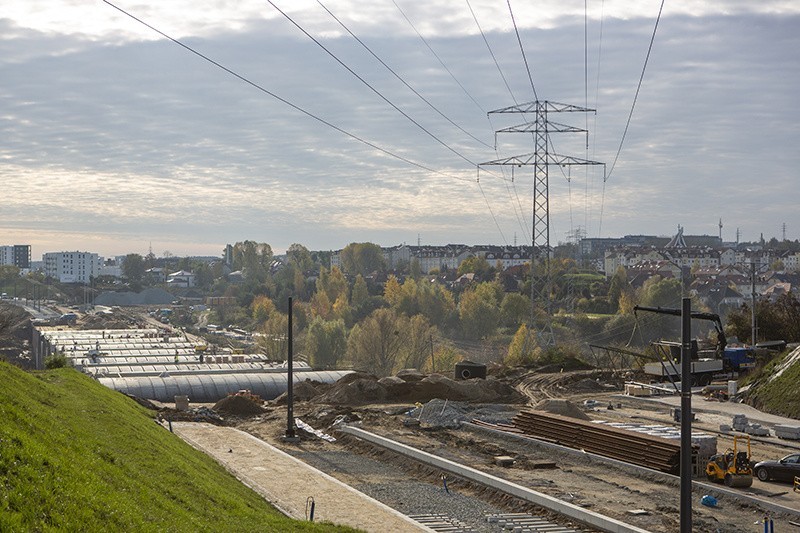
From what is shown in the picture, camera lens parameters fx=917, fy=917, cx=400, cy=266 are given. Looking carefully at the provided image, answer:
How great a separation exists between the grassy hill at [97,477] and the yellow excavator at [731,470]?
13.6m

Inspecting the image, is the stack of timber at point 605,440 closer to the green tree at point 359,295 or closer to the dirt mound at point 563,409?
the dirt mound at point 563,409

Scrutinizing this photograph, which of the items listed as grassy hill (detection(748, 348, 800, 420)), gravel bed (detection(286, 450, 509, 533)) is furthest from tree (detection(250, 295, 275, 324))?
gravel bed (detection(286, 450, 509, 533))

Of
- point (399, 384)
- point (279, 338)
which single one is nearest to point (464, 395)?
point (399, 384)

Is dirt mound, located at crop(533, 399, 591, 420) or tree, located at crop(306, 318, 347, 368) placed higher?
dirt mound, located at crop(533, 399, 591, 420)

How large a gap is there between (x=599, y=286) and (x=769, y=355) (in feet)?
303

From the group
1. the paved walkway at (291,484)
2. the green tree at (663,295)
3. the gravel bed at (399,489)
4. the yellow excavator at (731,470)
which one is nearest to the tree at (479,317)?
the green tree at (663,295)

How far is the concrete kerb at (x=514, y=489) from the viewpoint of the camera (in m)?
22.5

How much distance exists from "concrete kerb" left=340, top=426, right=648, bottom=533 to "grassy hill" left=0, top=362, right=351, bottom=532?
24.8 ft

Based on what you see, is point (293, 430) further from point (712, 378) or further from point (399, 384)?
point (712, 378)

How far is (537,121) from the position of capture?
61531 mm

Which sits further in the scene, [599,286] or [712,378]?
[599,286]

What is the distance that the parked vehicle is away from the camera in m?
27.5

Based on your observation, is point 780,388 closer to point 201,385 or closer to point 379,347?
point 201,385

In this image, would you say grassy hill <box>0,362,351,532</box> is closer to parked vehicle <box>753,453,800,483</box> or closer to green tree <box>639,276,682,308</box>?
parked vehicle <box>753,453,800,483</box>
